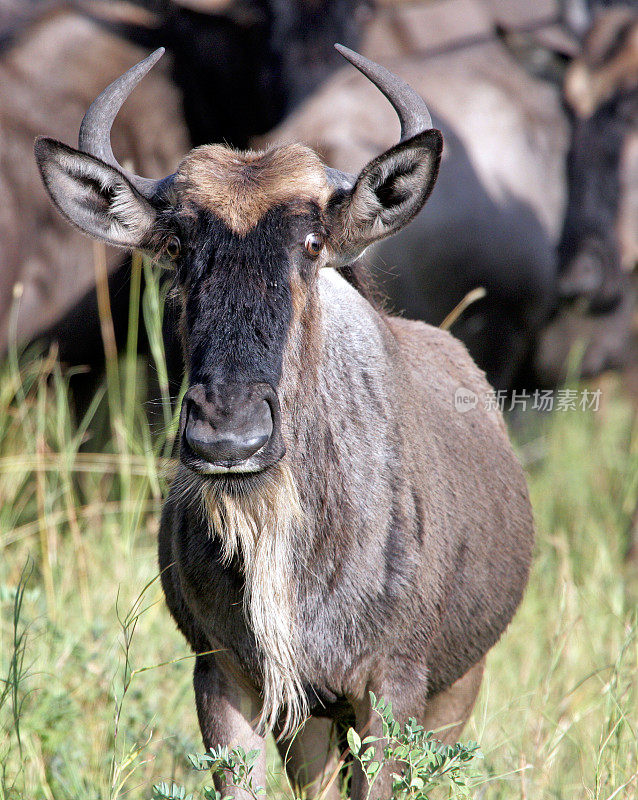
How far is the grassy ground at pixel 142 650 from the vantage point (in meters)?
3.54

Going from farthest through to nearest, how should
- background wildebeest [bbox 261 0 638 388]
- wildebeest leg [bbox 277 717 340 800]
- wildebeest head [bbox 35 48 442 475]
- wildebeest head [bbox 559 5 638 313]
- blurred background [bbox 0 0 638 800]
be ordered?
wildebeest head [bbox 559 5 638 313] < background wildebeest [bbox 261 0 638 388] < blurred background [bbox 0 0 638 800] < wildebeest leg [bbox 277 717 340 800] < wildebeest head [bbox 35 48 442 475]

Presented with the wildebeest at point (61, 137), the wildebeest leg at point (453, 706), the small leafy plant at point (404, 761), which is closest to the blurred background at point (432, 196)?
the wildebeest at point (61, 137)

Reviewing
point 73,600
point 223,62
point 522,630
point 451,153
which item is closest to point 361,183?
point 73,600

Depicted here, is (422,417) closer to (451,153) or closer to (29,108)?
(451,153)

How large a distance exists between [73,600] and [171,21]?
6.09 m

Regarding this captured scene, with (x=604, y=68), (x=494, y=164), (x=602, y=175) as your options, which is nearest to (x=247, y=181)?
(x=494, y=164)

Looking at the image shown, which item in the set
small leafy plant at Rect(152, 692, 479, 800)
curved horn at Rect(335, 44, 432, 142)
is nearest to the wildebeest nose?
small leafy plant at Rect(152, 692, 479, 800)

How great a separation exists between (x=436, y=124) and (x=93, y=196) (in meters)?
5.36

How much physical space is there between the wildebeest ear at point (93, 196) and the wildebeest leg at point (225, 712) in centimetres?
148

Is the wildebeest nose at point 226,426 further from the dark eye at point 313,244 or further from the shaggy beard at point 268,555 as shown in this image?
the dark eye at point 313,244

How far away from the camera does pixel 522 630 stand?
19.0 feet

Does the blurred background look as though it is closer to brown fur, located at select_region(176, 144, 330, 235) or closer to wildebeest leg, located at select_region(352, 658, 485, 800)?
wildebeest leg, located at select_region(352, 658, 485, 800)

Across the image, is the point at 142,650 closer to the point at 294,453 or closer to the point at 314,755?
the point at 314,755

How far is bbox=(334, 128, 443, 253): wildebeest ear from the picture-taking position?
10.5ft
